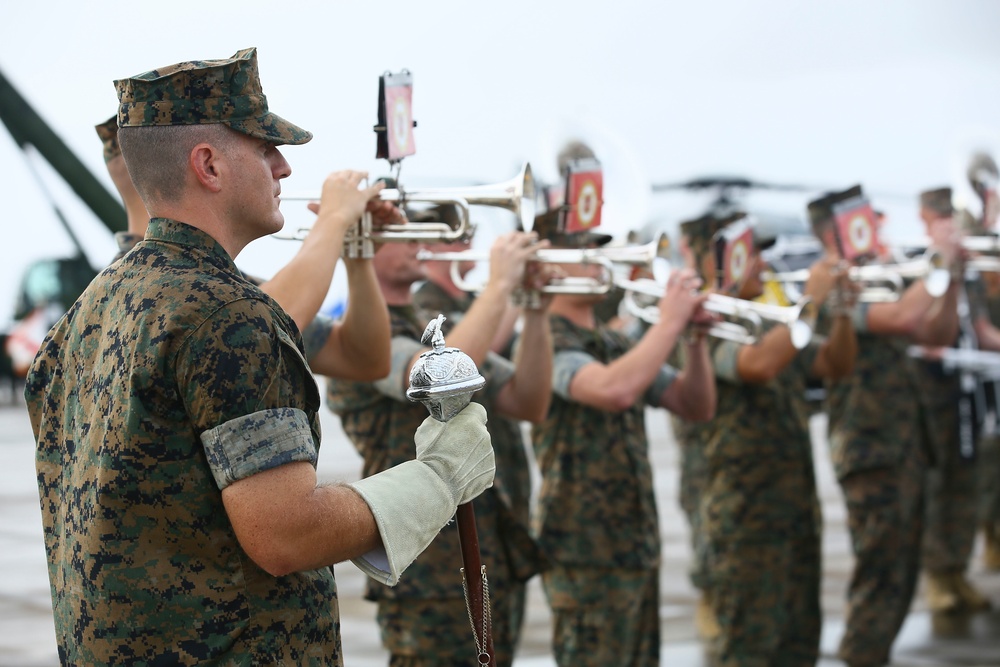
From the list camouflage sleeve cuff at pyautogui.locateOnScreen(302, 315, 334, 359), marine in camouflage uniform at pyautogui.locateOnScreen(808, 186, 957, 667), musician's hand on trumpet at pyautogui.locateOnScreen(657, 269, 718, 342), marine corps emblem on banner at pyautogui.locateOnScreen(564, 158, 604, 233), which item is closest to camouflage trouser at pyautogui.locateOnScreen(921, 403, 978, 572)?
marine in camouflage uniform at pyautogui.locateOnScreen(808, 186, 957, 667)

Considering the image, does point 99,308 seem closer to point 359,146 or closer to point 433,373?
point 433,373

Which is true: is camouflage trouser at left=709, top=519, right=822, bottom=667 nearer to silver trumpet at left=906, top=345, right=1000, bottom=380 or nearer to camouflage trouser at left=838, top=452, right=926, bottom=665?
camouflage trouser at left=838, top=452, right=926, bottom=665

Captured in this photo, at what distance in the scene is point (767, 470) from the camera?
18.0ft

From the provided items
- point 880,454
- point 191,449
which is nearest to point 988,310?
point 880,454

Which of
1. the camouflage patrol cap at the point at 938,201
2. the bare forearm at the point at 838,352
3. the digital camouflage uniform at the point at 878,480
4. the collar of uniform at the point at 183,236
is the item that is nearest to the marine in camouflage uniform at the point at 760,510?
the bare forearm at the point at 838,352

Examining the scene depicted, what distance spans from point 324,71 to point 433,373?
8.00 ft

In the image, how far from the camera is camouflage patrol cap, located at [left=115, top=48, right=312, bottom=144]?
2084mm

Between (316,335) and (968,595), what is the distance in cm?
501

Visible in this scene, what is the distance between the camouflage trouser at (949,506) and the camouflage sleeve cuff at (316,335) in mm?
4602

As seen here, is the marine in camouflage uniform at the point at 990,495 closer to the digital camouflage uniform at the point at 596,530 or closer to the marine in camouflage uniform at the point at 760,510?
the marine in camouflage uniform at the point at 760,510

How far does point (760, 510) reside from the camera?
544cm

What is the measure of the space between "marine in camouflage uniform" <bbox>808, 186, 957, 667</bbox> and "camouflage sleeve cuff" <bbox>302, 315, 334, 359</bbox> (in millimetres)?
3090

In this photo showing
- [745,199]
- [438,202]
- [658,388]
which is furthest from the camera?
[745,199]

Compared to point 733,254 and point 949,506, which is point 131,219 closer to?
point 733,254
